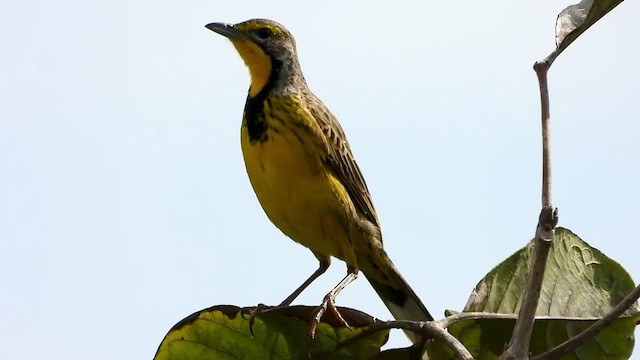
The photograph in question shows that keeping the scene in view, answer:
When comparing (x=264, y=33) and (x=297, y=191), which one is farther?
(x=264, y=33)

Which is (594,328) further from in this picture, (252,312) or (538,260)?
(252,312)

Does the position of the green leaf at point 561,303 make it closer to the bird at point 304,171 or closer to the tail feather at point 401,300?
the bird at point 304,171

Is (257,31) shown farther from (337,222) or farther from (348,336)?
(348,336)

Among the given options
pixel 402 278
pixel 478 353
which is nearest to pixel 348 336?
pixel 478 353

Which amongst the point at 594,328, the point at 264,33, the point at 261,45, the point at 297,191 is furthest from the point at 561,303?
the point at 264,33

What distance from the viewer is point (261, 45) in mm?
6551

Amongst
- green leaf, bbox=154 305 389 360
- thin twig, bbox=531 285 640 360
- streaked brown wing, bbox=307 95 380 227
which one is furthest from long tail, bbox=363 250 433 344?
thin twig, bbox=531 285 640 360

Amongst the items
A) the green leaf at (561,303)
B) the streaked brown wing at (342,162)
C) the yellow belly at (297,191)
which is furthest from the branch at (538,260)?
the streaked brown wing at (342,162)

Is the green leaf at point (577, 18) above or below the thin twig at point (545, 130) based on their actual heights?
above

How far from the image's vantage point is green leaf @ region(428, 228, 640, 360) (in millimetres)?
3836

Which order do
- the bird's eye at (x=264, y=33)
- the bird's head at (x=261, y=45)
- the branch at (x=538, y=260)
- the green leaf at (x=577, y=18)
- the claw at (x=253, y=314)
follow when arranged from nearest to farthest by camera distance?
the branch at (x=538, y=260) < the green leaf at (x=577, y=18) < the claw at (x=253, y=314) < the bird's head at (x=261, y=45) < the bird's eye at (x=264, y=33)

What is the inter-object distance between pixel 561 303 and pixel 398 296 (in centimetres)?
252

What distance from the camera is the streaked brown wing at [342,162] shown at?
5.96 meters

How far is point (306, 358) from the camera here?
12.7ft
